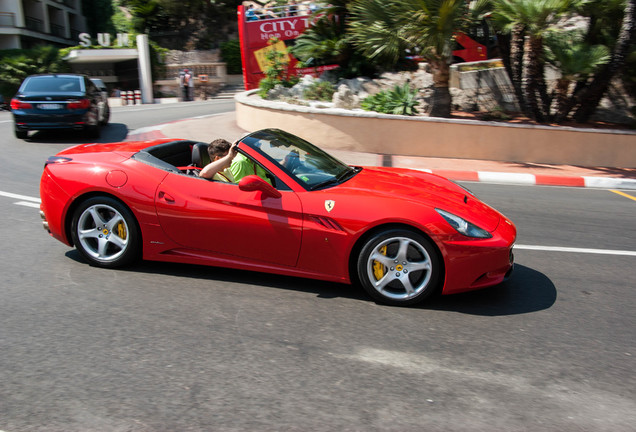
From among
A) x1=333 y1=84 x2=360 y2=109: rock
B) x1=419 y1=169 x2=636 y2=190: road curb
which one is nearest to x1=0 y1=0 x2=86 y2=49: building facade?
x1=333 y1=84 x2=360 y2=109: rock

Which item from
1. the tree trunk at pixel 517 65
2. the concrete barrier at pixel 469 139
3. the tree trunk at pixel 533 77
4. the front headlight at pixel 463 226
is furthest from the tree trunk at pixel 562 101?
the front headlight at pixel 463 226

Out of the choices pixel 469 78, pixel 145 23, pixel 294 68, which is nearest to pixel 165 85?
pixel 145 23

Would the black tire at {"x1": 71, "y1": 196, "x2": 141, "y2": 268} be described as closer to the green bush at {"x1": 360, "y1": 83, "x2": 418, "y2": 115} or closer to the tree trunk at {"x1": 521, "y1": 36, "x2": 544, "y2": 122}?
the green bush at {"x1": 360, "y1": 83, "x2": 418, "y2": 115}

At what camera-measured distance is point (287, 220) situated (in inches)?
179

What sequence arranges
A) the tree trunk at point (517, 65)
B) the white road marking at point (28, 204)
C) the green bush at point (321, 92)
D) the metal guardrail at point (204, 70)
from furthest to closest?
the metal guardrail at point (204, 70) < the green bush at point (321, 92) < the tree trunk at point (517, 65) < the white road marking at point (28, 204)

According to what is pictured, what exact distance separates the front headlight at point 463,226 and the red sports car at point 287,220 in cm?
1

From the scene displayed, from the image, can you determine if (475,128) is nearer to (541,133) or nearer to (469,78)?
(541,133)

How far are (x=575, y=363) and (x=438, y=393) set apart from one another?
1042mm

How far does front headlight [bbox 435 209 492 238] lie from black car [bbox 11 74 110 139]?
1064 cm

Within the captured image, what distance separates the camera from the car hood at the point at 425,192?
4594mm

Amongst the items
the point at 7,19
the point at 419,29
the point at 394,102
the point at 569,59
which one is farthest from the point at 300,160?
the point at 7,19

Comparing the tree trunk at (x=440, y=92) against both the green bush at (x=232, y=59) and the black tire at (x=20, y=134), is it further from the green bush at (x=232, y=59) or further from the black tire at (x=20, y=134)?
the green bush at (x=232, y=59)

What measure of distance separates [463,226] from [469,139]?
8344 millimetres

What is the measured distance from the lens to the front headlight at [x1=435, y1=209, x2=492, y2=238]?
440 cm
